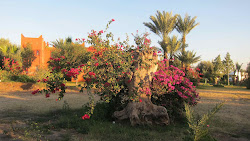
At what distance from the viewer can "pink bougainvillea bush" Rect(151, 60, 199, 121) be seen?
684 centimetres

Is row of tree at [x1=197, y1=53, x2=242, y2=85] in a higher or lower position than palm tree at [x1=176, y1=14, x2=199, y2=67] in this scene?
lower

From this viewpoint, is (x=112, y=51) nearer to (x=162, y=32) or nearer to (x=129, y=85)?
(x=129, y=85)

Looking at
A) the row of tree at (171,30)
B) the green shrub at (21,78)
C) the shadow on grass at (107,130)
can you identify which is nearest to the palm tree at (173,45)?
the row of tree at (171,30)

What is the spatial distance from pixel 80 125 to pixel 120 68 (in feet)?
6.84

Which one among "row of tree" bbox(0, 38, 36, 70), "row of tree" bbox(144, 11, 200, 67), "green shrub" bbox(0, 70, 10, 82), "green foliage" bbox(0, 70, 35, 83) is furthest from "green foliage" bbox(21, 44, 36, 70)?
"row of tree" bbox(144, 11, 200, 67)

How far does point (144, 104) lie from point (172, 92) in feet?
4.48

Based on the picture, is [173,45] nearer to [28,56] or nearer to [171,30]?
[171,30]

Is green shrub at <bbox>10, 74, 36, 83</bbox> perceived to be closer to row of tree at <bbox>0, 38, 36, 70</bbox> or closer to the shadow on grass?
row of tree at <bbox>0, 38, 36, 70</bbox>

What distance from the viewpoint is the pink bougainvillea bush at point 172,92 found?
684cm

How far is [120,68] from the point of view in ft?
18.8

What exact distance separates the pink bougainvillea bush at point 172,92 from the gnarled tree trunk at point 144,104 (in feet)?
1.03

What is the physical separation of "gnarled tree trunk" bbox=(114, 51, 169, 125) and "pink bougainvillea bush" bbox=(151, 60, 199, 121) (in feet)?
1.03

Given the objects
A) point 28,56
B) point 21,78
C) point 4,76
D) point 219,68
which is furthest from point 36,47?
point 219,68

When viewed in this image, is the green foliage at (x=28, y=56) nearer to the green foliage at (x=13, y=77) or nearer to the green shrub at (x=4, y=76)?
the green foliage at (x=13, y=77)
